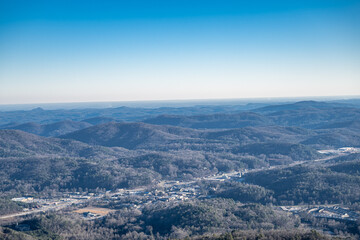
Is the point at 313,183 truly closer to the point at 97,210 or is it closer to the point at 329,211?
the point at 329,211

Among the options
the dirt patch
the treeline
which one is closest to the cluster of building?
the treeline

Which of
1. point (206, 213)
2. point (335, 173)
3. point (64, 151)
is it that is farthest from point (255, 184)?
point (64, 151)

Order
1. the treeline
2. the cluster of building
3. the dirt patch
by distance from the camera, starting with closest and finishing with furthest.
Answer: the cluster of building → the dirt patch → the treeline

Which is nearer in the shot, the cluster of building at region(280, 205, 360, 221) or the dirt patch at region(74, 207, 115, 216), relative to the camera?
the cluster of building at region(280, 205, 360, 221)

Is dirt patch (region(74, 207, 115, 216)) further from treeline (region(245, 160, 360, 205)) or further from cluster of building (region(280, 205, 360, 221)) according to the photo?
treeline (region(245, 160, 360, 205))

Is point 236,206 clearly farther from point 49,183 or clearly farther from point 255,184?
point 49,183

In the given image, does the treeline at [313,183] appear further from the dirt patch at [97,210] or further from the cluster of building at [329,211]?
the dirt patch at [97,210]

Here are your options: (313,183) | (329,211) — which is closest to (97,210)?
(329,211)

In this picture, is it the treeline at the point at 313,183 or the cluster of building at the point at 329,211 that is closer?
the cluster of building at the point at 329,211

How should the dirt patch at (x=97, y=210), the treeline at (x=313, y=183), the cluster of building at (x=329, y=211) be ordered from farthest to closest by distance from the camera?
1. the treeline at (x=313, y=183)
2. the dirt patch at (x=97, y=210)
3. the cluster of building at (x=329, y=211)

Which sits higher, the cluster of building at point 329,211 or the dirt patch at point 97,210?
the cluster of building at point 329,211

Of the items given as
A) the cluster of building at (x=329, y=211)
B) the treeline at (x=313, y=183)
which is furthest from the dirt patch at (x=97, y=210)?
the treeline at (x=313, y=183)
